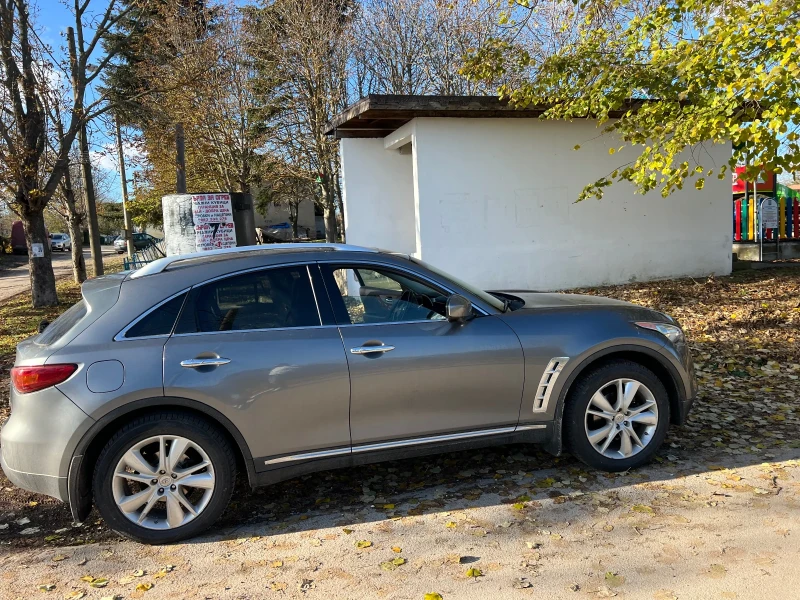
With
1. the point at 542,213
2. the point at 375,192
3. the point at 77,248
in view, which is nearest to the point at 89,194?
the point at 77,248

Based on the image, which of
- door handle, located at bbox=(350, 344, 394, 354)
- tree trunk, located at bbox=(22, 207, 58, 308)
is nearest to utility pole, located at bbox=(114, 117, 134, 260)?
tree trunk, located at bbox=(22, 207, 58, 308)

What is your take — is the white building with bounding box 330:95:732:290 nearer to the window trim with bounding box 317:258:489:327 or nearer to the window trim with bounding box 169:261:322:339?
the window trim with bounding box 317:258:489:327

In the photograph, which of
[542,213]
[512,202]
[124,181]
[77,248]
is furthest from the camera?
[124,181]

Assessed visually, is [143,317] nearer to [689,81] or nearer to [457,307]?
[457,307]

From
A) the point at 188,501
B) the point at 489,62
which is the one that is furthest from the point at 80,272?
the point at 188,501

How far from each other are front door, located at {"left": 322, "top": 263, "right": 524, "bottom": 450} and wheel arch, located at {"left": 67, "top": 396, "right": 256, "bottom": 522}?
69cm

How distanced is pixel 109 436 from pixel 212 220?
25.2 feet

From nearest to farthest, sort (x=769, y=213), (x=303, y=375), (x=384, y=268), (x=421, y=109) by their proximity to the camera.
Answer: (x=303, y=375) < (x=384, y=268) < (x=421, y=109) < (x=769, y=213)

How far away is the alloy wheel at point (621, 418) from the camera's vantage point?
413cm

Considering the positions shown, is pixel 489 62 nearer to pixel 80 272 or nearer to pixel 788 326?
pixel 788 326

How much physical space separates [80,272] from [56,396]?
657 inches

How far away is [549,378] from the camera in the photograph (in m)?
4.00

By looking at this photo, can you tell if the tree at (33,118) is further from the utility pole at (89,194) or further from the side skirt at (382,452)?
the side skirt at (382,452)

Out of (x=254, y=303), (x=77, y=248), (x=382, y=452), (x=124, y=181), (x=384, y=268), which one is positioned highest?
(x=124, y=181)
